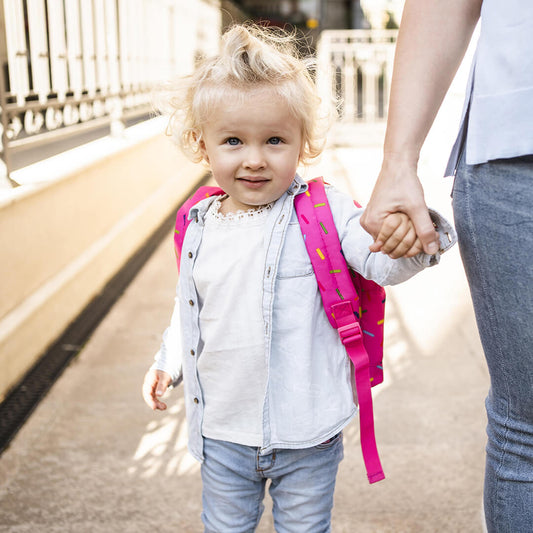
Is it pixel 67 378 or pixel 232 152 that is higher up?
pixel 232 152

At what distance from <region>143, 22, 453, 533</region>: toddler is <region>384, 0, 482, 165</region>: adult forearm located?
0.90 feet

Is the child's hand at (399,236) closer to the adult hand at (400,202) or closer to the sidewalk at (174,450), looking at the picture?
the adult hand at (400,202)

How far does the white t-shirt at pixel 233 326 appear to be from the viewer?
158 centimetres

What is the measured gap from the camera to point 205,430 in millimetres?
1654

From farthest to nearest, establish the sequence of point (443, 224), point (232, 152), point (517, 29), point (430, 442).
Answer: point (430, 442) → point (232, 152) → point (443, 224) → point (517, 29)

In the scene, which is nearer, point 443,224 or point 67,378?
point 443,224

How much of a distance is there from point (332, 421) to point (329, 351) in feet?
0.50

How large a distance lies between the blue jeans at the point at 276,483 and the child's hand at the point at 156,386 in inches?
7.4

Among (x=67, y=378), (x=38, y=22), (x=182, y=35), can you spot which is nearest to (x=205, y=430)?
(x=67, y=378)

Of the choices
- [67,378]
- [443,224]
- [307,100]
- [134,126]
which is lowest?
[67,378]

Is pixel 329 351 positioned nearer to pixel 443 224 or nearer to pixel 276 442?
pixel 276 442

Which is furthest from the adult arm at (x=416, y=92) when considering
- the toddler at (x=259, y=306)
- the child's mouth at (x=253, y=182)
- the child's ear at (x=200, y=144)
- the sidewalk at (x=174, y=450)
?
the sidewalk at (x=174, y=450)

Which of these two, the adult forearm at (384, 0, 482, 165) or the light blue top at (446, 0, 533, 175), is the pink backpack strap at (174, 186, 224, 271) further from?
the light blue top at (446, 0, 533, 175)

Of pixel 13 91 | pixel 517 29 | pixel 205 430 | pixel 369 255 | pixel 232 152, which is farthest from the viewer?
pixel 13 91
